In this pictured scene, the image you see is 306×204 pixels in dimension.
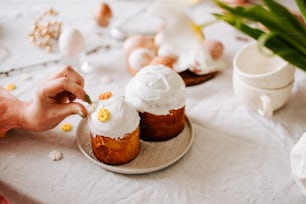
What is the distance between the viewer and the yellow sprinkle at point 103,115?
2.39 ft

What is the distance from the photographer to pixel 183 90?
0.82 m

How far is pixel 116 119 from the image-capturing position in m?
0.73

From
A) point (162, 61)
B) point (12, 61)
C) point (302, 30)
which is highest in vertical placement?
point (302, 30)

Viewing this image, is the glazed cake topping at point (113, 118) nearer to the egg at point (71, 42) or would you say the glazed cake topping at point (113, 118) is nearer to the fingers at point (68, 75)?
the fingers at point (68, 75)

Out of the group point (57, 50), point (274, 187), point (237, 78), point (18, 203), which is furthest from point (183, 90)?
point (57, 50)

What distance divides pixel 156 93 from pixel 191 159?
145mm

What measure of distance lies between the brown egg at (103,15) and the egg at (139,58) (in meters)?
0.24

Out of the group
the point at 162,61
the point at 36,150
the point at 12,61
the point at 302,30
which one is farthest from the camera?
the point at 12,61

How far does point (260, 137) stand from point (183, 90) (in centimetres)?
19

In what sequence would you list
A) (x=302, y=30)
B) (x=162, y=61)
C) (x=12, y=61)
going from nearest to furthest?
(x=302, y=30), (x=162, y=61), (x=12, y=61)

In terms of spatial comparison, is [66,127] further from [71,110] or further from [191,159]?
[191,159]

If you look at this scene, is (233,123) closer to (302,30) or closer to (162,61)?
(162,61)

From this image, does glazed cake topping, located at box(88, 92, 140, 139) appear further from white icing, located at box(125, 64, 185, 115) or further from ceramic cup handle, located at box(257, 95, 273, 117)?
ceramic cup handle, located at box(257, 95, 273, 117)

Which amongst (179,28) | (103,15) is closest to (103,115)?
(179,28)
